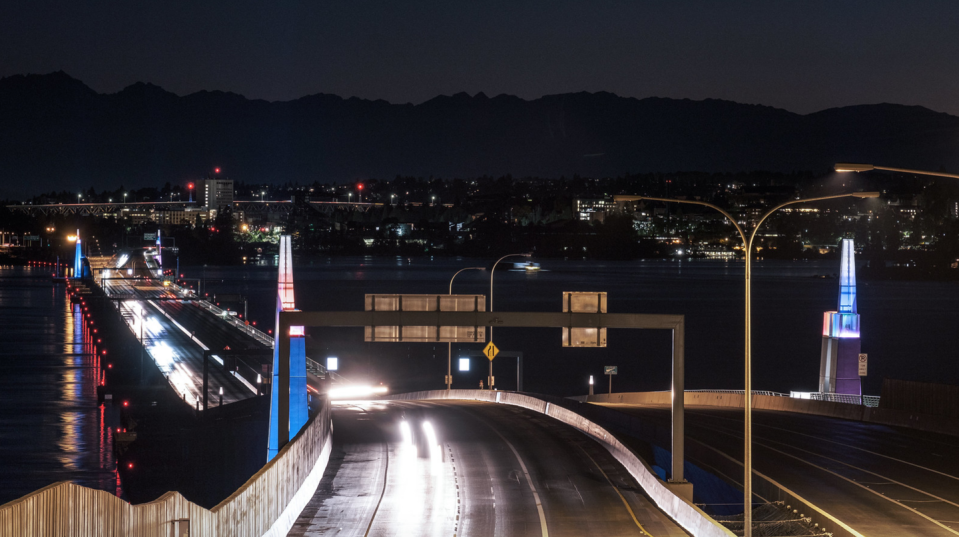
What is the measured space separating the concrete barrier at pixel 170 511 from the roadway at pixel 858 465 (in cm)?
1240

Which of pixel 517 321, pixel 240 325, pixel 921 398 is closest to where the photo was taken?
pixel 517 321

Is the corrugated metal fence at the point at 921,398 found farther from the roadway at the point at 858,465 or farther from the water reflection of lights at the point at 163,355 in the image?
the water reflection of lights at the point at 163,355

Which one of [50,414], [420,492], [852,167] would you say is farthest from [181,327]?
[852,167]

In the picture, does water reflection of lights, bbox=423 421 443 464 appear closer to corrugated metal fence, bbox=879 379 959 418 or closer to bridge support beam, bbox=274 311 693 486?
bridge support beam, bbox=274 311 693 486

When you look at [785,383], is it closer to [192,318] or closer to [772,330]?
[772,330]

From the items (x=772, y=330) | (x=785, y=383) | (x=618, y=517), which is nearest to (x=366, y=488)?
(x=618, y=517)

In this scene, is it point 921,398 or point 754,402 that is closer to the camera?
point 921,398

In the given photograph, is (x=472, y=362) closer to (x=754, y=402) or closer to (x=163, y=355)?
(x=163, y=355)

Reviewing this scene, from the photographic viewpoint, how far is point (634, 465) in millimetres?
26531

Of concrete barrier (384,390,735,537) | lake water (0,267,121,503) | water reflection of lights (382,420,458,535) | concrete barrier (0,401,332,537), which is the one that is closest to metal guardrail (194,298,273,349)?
lake water (0,267,121,503)

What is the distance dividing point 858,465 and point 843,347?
984 inches

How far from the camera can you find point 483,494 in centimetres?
2348

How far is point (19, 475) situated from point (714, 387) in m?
61.7

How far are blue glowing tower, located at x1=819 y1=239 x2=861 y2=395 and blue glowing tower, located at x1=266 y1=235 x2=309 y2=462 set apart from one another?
30.7 m
